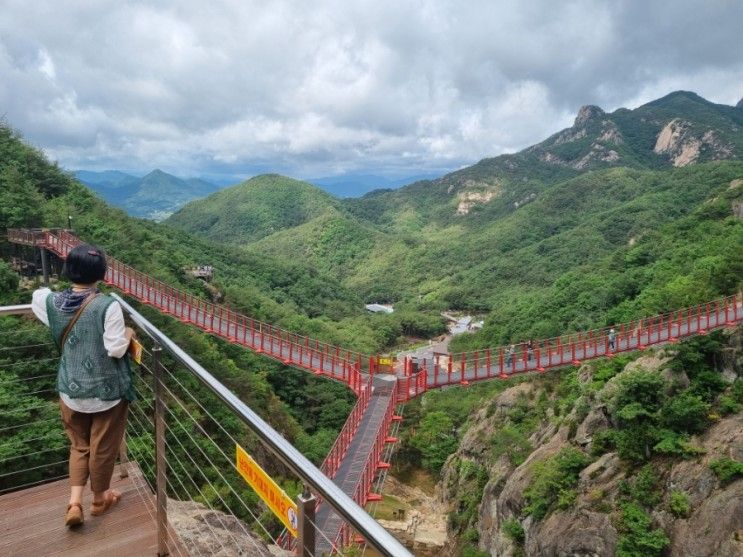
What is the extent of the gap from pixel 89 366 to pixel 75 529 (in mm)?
976

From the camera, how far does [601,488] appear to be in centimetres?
1172

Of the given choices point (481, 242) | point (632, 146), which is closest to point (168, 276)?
point (481, 242)

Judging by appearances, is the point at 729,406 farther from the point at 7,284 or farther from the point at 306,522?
the point at 7,284

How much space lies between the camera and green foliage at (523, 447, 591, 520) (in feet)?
40.8

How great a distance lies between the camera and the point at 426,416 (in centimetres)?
2742

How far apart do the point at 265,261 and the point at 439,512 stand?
44.7 metres

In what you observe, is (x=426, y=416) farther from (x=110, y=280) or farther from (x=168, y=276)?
(x=110, y=280)

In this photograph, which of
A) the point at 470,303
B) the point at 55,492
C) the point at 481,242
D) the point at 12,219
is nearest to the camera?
the point at 55,492

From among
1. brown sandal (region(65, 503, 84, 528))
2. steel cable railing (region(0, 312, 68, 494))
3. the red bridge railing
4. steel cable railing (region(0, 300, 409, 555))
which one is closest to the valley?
the red bridge railing

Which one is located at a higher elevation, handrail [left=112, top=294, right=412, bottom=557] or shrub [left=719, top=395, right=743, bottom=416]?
handrail [left=112, top=294, right=412, bottom=557]

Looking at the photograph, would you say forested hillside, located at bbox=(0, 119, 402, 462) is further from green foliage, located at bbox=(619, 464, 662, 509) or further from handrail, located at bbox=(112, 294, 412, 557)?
handrail, located at bbox=(112, 294, 412, 557)

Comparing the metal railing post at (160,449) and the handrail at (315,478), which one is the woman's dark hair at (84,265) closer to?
the metal railing post at (160,449)

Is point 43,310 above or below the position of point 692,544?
above

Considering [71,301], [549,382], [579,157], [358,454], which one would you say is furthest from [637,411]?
[579,157]
